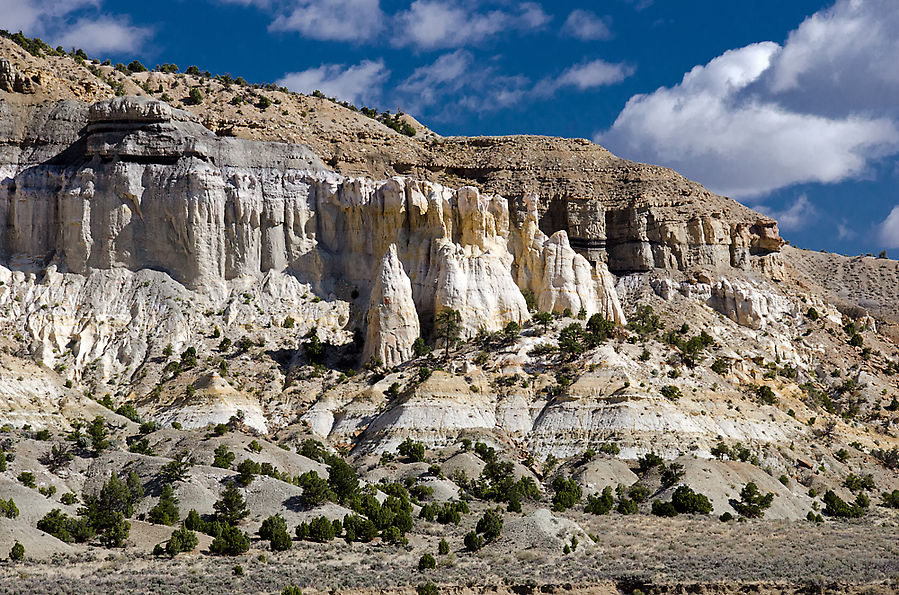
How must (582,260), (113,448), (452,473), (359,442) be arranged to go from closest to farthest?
1. (113,448)
2. (452,473)
3. (359,442)
4. (582,260)

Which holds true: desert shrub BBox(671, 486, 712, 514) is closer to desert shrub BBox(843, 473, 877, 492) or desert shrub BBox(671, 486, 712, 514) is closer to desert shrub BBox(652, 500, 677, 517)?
desert shrub BBox(652, 500, 677, 517)

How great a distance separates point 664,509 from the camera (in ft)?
262

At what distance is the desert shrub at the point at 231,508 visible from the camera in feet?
227

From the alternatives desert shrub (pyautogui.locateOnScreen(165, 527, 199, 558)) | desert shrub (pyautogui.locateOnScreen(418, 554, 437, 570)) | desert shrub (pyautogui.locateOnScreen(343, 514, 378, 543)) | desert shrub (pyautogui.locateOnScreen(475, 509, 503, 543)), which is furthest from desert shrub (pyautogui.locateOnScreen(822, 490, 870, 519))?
desert shrub (pyautogui.locateOnScreen(165, 527, 199, 558))

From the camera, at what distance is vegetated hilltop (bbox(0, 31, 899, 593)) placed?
67.0 m

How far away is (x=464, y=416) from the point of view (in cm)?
9156

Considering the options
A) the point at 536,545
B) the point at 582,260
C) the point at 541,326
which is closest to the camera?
the point at 536,545

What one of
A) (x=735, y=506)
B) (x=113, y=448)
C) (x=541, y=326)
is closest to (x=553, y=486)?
(x=735, y=506)

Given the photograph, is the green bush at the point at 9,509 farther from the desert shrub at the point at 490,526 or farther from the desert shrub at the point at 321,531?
the desert shrub at the point at 490,526

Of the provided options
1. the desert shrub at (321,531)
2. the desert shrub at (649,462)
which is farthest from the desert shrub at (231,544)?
the desert shrub at (649,462)

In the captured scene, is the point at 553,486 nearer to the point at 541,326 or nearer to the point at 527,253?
the point at 541,326

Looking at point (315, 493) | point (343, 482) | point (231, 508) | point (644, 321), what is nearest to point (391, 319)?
point (644, 321)

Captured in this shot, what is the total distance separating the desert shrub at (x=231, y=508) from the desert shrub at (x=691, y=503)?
28.9m

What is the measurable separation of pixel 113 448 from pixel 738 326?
6374cm
